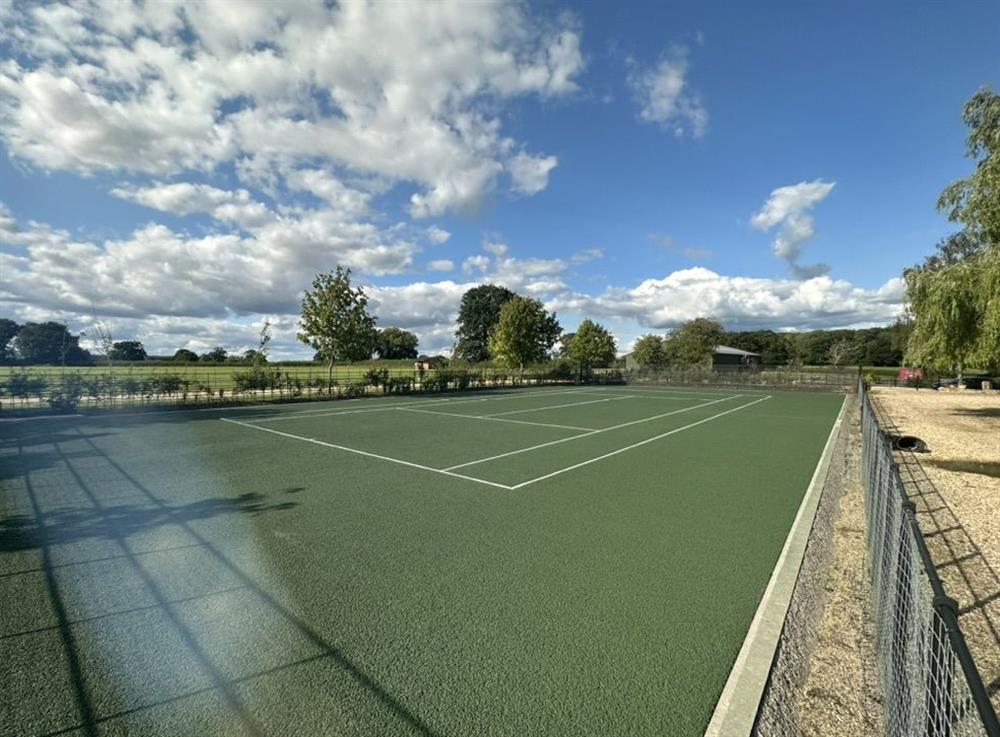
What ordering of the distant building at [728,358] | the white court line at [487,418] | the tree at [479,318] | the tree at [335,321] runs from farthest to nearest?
the tree at [479,318] < the distant building at [728,358] < the tree at [335,321] < the white court line at [487,418]

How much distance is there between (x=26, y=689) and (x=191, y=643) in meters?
0.89

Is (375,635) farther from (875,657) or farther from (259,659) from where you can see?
(875,657)

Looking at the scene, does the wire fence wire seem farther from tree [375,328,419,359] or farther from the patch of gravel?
tree [375,328,419,359]

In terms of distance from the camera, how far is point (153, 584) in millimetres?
4410

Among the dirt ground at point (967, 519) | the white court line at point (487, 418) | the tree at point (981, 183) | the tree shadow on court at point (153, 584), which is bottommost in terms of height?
the dirt ground at point (967, 519)

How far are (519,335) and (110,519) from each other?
37.8 metres

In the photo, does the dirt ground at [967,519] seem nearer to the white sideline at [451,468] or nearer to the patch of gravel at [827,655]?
the patch of gravel at [827,655]

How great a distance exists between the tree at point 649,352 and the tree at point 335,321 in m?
44.3

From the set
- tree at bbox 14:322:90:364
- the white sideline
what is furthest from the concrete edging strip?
tree at bbox 14:322:90:364

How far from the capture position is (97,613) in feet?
12.8

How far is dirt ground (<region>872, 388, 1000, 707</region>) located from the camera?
12.2ft

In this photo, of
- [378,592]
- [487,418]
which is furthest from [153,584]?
[487,418]

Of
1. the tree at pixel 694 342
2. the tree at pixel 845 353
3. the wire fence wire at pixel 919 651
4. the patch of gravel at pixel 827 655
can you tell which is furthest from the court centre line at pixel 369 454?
the tree at pixel 845 353

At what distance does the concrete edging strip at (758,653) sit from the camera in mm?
2750
